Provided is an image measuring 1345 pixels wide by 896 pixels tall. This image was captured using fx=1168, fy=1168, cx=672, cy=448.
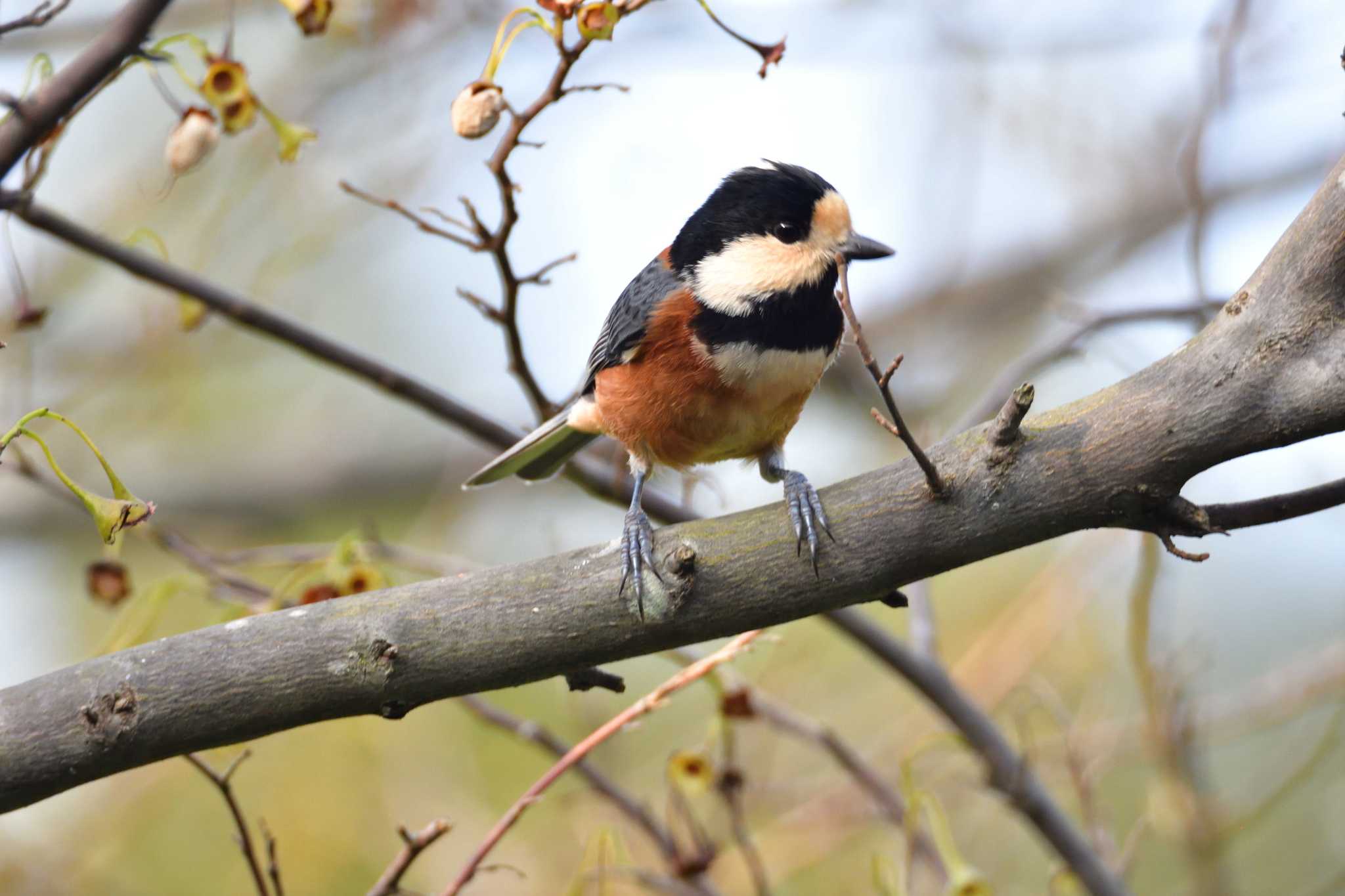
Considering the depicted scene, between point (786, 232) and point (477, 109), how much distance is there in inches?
37.2

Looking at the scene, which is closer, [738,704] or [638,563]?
[638,563]

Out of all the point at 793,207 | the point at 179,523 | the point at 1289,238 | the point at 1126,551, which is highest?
the point at 179,523

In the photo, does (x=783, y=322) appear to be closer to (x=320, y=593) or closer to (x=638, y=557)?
(x=638, y=557)

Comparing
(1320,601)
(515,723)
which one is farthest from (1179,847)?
(1320,601)

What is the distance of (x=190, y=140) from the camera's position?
2340 mm

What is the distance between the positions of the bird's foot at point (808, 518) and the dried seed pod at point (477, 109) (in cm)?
90

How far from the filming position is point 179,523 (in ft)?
19.6

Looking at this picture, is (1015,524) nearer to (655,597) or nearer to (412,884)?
(655,597)

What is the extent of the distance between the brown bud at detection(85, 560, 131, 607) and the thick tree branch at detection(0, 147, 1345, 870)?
93 centimetres

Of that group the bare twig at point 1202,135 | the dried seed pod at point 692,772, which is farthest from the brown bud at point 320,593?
the bare twig at point 1202,135

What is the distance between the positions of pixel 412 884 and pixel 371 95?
3244mm

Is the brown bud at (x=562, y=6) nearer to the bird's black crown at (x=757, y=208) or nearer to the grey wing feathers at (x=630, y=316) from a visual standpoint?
the bird's black crown at (x=757, y=208)

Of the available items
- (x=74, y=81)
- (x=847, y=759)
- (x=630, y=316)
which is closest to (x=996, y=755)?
(x=847, y=759)

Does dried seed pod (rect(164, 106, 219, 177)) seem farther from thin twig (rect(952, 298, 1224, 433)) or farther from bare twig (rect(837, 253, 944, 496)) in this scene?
thin twig (rect(952, 298, 1224, 433))
